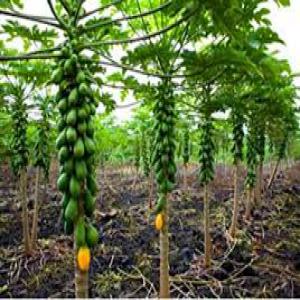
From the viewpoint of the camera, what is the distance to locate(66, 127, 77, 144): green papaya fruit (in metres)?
3.57

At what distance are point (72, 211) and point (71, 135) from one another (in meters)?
0.55

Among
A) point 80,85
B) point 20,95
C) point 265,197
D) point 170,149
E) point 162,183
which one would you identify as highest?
point 20,95

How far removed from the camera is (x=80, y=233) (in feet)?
11.7

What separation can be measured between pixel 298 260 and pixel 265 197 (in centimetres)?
502

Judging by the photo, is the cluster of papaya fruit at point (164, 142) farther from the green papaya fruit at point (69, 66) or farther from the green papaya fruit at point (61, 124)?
the green papaya fruit at point (69, 66)

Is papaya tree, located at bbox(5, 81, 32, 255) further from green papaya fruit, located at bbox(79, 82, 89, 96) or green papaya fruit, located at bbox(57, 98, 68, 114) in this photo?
green papaya fruit, located at bbox(79, 82, 89, 96)

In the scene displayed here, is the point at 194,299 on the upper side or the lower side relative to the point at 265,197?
lower

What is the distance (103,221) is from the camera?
37.1 ft

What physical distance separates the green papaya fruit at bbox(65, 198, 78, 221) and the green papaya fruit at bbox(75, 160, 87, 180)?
0.59ft

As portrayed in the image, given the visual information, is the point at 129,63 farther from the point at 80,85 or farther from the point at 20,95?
the point at 20,95

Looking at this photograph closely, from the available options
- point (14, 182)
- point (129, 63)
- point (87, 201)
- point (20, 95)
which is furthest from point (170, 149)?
point (14, 182)

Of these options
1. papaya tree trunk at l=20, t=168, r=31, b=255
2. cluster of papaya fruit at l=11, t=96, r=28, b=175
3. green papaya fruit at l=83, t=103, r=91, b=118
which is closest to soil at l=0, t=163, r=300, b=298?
papaya tree trunk at l=20, t=168, r=31, b=255

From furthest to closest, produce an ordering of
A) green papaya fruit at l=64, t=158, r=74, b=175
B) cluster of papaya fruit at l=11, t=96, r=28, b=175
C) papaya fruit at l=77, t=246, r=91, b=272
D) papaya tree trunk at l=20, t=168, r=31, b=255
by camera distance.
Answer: papaya tree trunk at l=20, t=168, r=31, b=255 < cluster of papaya fruit at l=11, t=96, r=28, b=175 < green papaya fruit at l=64, t=158, r=74, b=175 < papaya fruit at l=77, t=246, r=91, b=272

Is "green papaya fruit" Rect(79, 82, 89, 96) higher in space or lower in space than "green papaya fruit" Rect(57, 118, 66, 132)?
higher
